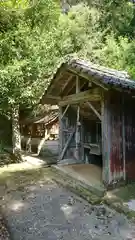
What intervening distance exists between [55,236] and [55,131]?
521 inches

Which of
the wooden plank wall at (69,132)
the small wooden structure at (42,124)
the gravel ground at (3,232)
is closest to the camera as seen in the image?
the gravel ground at (3,232)

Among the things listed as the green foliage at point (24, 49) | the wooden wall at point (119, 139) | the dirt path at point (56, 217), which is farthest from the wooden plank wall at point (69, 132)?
the wooden wall at point (119, 139)

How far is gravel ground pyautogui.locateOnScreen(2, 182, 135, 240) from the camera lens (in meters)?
4.06

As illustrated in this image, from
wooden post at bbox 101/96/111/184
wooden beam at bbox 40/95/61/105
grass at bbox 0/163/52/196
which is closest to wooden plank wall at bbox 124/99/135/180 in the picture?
wooden post at bbox 101/96/111/184

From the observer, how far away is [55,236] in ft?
13.2

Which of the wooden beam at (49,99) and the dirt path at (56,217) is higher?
the wooden beam at (49,99)

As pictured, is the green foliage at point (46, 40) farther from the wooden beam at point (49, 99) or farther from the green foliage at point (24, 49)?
the wooden beam at point (49, 99)

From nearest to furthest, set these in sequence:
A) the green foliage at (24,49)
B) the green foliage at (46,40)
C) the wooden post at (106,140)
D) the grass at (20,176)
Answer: the green foliage at (24,49), the green foliage at (46,40), the wooden post at (106,140), the grass at (20,176)

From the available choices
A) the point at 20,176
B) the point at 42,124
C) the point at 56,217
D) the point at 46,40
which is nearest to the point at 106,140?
the point at 56,217

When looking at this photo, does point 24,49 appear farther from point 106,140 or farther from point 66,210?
point 66,210

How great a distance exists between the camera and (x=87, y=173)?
25.4 ft

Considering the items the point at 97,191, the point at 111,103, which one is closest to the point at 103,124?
the point at 111,103

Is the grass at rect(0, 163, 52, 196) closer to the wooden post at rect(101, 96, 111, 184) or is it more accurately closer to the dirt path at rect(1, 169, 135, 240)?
the dirt path at rect(1, 169, 135, 240)

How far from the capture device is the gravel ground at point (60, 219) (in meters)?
A: 4.06
